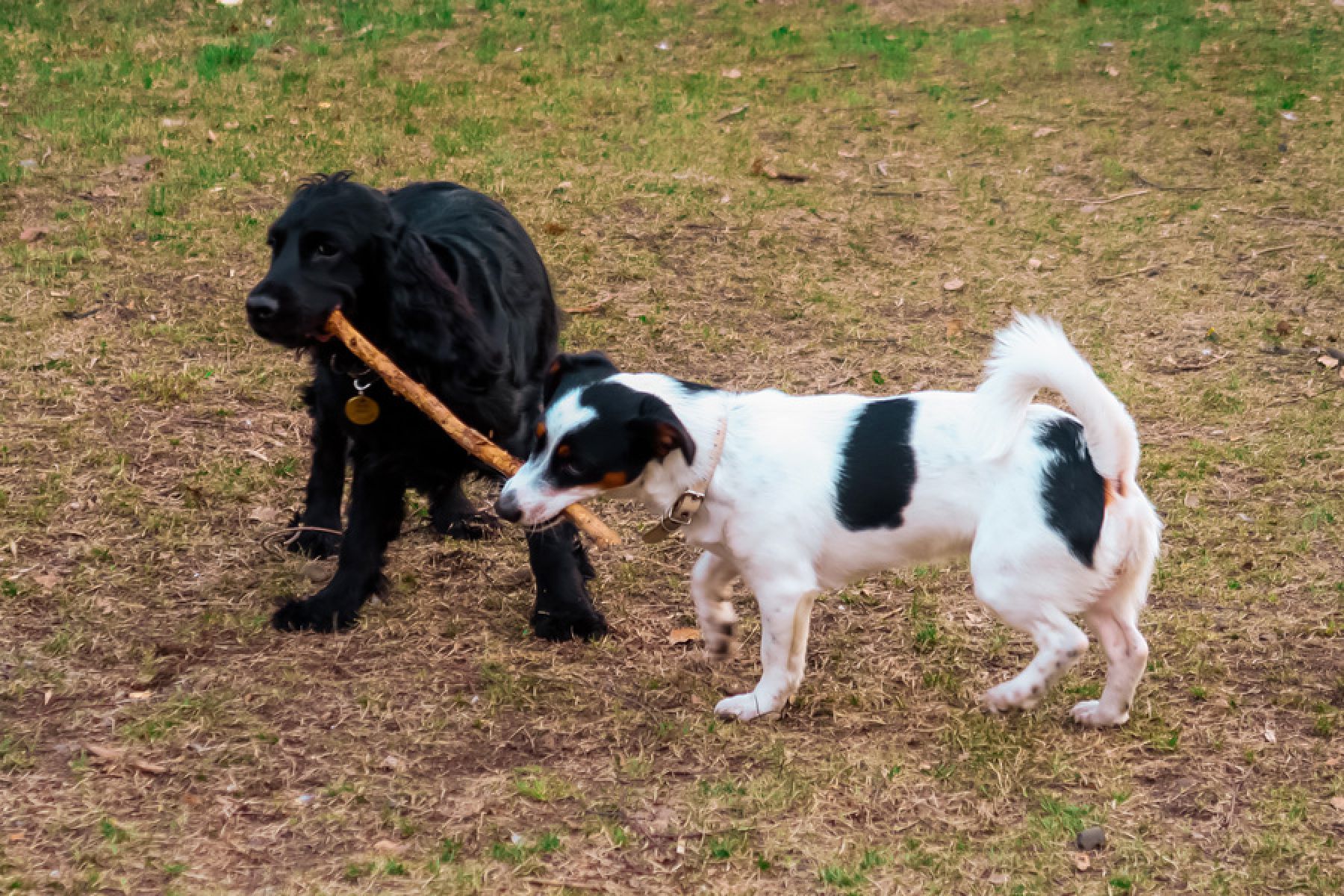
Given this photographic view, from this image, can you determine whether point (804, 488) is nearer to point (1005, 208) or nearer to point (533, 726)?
point (533, 726)

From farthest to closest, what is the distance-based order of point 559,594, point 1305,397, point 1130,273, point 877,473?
point 1130,273, point 1305,397, point 559,594, point 877,473

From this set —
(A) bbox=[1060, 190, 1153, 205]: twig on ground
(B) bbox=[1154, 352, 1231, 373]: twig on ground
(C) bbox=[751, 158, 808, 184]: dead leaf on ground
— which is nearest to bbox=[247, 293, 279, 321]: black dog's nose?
(B) bbox=[1154, 352, 1231, 373]: twig on ground

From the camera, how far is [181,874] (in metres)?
3.02

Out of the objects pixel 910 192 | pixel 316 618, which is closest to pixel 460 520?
pixel 316 618

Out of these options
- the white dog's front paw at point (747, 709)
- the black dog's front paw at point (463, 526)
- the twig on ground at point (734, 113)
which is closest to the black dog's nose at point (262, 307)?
the black dog's front paw at point (463, 526)

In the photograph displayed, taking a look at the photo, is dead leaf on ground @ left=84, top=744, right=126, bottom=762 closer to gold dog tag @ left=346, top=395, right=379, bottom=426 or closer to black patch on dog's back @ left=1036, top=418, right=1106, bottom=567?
gold dog tag @ left=346, top=395, right=379, bottom=426

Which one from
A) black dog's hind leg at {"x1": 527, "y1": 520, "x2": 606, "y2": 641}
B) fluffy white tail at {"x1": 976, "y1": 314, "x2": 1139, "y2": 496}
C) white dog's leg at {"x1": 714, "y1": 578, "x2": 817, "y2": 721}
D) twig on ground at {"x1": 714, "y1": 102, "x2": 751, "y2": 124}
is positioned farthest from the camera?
twig on ground at {"x1": 714, "y1": 102, "x2": 751, "y2": 124}

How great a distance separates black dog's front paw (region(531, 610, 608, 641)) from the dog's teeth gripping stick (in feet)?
1.24

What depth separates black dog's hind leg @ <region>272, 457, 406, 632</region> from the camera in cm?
418

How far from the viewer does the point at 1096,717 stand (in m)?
3.63

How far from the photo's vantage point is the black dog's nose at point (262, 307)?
366cm

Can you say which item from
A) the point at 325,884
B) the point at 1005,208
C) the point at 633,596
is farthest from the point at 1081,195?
the point at 325,884

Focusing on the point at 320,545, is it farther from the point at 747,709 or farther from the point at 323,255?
the point at 747,709

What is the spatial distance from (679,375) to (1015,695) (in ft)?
9.17
